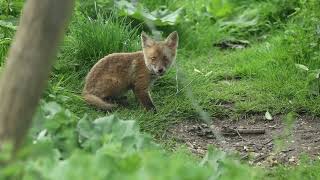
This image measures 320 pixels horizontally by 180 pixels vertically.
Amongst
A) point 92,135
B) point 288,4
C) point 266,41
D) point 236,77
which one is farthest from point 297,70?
point 92,135

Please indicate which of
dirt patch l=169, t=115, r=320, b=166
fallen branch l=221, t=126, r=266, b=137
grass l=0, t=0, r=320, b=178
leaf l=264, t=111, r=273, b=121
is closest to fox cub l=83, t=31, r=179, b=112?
grass l=0, t=0, r=320, b=178

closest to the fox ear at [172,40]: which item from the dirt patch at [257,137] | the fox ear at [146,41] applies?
the fox ear at [146,41]

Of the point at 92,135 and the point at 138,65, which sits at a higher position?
the point at 92,135

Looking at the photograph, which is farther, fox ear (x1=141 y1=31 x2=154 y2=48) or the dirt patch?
fox ear (x1=141 y1=31 x2=154 y2=48)

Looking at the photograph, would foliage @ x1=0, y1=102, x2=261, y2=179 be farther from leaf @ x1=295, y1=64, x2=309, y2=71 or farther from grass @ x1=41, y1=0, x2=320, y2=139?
leaf @ x1=295, y1=64, x2=309, y2=71

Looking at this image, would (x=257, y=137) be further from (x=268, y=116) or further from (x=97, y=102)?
(x=97, y=102)

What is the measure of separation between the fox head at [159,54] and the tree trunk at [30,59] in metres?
3.06

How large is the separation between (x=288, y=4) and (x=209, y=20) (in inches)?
41.2

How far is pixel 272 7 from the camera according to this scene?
8812 mm

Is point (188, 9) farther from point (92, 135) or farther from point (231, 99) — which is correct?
point (92, 135)

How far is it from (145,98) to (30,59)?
303cm

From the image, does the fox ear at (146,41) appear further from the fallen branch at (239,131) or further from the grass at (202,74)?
Result: the fallen branch at (239,131)

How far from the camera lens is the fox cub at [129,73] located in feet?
19.6

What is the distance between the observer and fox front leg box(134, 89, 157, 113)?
232 inches
